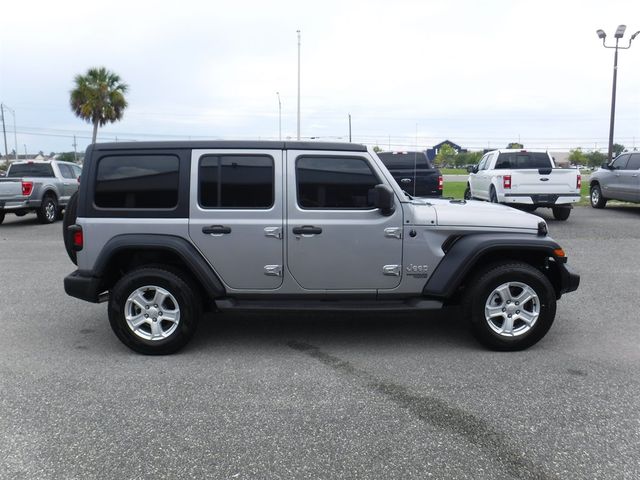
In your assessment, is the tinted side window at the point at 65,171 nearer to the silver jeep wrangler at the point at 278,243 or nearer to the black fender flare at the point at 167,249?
the silver jeep wrangler at the point at 278,243

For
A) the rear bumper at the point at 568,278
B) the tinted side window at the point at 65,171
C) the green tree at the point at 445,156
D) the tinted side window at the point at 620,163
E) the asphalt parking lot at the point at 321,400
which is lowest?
the asphalt parking lot at the point at 321,400

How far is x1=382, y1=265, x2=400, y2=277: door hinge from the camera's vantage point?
190 inches

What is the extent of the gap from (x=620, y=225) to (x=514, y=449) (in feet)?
39.4

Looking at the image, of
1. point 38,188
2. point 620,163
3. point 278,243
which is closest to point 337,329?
point 278,243

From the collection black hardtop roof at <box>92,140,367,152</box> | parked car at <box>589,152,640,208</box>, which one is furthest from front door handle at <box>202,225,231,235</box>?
parked car at <box>589,152,640,208</box>

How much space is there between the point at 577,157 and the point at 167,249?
132 metres

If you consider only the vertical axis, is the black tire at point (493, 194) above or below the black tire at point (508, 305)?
above

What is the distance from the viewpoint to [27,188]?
47.3 feet

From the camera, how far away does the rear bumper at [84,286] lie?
481 cm

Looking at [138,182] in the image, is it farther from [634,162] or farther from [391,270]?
[634,162]

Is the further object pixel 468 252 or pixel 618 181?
pixel 618 181

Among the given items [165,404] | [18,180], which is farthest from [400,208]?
[18,180]

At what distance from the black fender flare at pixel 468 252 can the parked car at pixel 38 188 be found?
1271 cm

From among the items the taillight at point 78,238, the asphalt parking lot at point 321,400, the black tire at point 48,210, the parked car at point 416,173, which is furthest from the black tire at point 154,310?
the black tire at point 48,210
